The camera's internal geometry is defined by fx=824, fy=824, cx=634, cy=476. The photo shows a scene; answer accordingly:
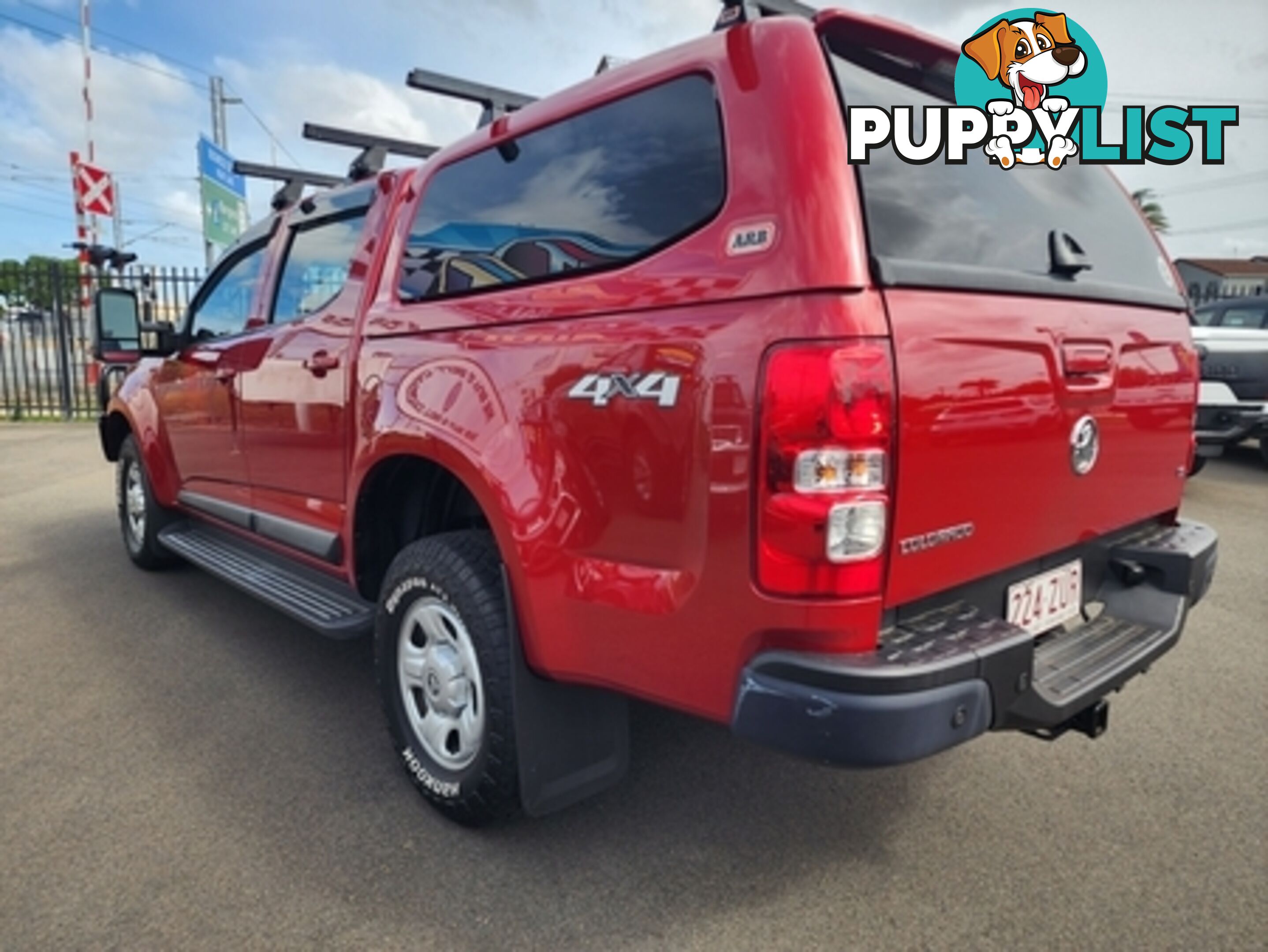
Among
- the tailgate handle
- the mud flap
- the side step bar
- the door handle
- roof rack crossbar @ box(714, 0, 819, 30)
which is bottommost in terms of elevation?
the mud flap

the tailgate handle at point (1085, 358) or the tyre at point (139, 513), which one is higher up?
the tailgate handle at point (1085, 358)

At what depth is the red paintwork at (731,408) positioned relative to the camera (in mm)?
1619

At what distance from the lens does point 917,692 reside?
5.17 feet

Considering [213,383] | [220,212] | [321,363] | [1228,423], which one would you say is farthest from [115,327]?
[220,212]

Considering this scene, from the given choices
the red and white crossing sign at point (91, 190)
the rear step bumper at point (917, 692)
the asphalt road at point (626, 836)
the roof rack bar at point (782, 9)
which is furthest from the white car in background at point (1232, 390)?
the red and white crossing sign at point (91, 190)

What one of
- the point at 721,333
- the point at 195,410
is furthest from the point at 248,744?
the point at 721,333

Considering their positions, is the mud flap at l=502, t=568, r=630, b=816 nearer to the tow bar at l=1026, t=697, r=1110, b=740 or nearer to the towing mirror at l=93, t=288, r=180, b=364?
the tow bar at l=1026, t=697, r=1110, b=740

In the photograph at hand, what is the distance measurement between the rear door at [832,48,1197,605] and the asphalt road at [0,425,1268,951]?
84 cm

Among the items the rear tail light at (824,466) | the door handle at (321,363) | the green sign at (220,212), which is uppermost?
the green sign at (220,212)

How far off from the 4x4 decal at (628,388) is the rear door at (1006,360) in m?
0.46

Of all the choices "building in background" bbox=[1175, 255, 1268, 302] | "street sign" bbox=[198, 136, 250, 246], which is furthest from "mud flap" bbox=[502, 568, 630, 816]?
"building in background" bbox=[1175, 255, 1268, 302]

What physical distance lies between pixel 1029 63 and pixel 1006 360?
178 cm

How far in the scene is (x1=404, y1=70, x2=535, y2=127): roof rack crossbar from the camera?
289cm

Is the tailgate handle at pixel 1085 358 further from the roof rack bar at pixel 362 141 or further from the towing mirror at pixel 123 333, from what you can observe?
the towing mirror at pixel 123 333
